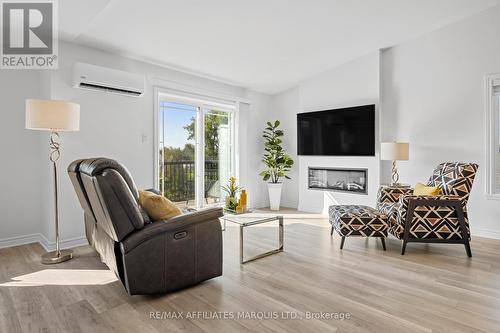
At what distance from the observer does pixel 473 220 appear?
4070 mm

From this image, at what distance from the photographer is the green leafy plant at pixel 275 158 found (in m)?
5.80

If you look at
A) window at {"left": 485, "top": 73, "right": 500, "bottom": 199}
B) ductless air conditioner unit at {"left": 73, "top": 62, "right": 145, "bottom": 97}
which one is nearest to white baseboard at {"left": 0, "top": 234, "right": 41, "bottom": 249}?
ductless air conditioner unit at {"left": 73, "top": 62, "right": 145, "bottom": 97}

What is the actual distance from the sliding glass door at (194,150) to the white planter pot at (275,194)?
0.84 meters

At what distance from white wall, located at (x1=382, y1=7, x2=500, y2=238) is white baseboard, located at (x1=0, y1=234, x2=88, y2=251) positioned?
4688 millimetres

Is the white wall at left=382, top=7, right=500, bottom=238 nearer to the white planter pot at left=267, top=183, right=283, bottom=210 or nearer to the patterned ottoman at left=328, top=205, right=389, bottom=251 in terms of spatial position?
the patterned ottoman at left=328, top=205, right=389, bottom=251

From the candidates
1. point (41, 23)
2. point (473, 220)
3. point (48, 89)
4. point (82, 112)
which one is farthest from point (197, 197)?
point (473, 220)

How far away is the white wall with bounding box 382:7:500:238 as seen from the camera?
12.9ft

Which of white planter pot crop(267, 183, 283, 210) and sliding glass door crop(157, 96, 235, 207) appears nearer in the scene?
sliding glass door crop(157, 96, 235, 207)

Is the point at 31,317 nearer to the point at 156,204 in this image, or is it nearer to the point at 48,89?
the point at 156,204

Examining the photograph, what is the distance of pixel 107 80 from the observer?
11.7 feet

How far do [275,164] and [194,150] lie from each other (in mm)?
1654

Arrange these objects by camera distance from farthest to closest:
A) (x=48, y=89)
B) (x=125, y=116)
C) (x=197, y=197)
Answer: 1. (x=197, y=197)
2. (x=125, y=116)
3. (x=48, y=89)

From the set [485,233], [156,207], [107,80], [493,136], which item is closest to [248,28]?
[107,80]

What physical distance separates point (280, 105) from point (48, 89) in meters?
4.14
